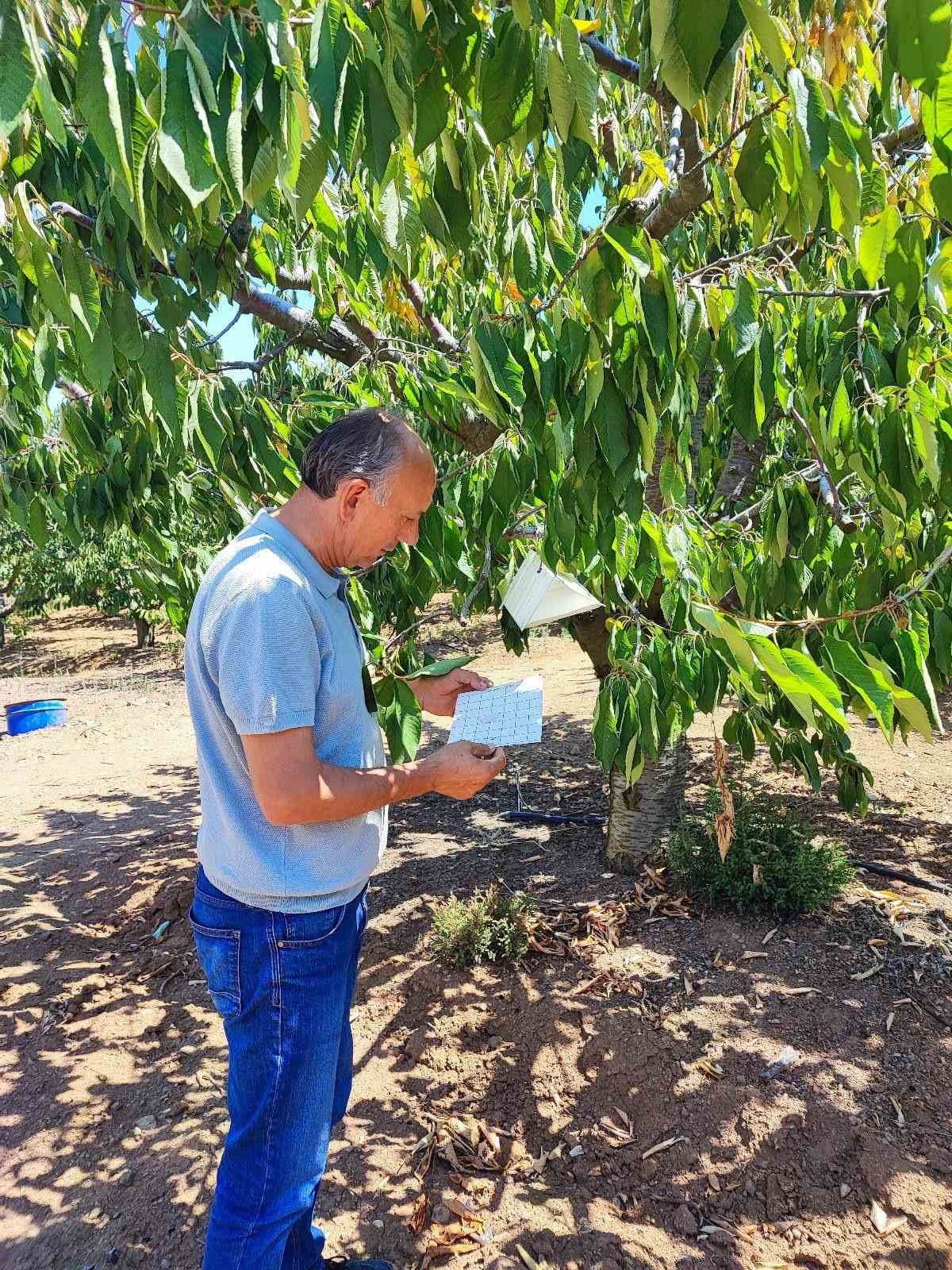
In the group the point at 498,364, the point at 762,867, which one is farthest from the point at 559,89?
the point at 762,867

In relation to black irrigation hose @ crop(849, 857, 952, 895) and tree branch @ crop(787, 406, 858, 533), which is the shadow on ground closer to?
black irrigation hose @ crop(849, 857, 952, 895)

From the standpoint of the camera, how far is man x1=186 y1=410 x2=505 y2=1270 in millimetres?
1472

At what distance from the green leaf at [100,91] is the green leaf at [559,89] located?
21.8 inches

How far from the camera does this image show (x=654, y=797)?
3994 millimetres

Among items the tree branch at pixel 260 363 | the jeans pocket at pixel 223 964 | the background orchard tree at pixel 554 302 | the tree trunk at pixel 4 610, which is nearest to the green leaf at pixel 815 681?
the background orchard tree at pixel 554 302

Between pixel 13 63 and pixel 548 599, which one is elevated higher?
pixel 13 63

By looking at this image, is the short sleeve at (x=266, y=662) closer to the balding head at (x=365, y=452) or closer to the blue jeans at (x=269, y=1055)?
the balding head at (x=365, y=452)

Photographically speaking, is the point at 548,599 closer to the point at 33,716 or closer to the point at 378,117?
the point at 378,117

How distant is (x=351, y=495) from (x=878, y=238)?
1.03 metres

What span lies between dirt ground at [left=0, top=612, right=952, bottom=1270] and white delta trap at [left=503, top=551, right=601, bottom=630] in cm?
163

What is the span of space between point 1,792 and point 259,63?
7.24 metres

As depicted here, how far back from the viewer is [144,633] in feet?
59.3

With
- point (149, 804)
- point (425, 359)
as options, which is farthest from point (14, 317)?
point (149, 804)

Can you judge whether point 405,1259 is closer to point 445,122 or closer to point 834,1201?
point 834,1201
